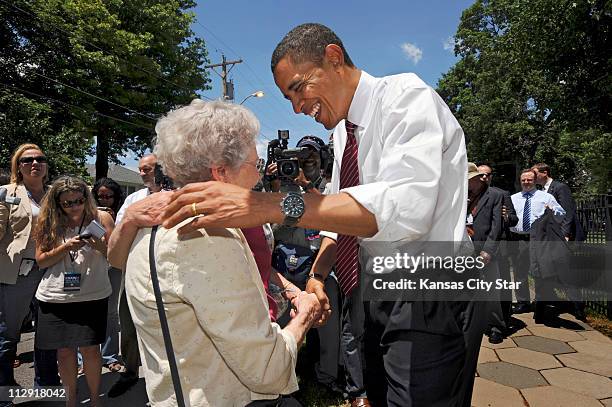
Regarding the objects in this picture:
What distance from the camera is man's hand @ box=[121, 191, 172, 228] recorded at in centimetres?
152

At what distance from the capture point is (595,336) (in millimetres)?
5398

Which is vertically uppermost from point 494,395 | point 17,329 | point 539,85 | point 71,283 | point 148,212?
point 539,85

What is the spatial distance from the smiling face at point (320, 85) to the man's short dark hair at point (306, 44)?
0.06 feet

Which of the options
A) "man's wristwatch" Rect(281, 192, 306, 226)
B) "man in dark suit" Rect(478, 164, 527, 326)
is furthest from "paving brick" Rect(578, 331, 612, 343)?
"man's wristwatch" Rect(281, 192, 306, 226)

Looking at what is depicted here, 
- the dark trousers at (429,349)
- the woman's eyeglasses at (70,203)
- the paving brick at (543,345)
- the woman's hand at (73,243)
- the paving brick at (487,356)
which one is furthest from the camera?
the paving brick at (543,345)

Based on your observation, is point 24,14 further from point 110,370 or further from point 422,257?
point 422,257

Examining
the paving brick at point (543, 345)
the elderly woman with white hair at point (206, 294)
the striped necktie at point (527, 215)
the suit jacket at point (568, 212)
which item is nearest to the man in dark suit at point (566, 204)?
the suit jacket at point (568, 212)

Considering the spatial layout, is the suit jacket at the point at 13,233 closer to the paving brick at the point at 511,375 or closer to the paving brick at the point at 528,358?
the paving brick at the point at 511,375

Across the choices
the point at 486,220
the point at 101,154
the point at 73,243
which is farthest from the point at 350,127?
the point at 101,154

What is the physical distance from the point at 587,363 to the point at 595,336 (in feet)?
3.68

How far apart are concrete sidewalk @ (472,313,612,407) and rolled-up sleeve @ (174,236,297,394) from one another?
120 inches

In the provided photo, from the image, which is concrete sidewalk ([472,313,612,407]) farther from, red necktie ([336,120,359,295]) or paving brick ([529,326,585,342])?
red necktie ([336,120,359,295])

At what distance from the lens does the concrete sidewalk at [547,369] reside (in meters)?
3.74

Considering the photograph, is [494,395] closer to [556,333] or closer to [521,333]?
[521,333]
